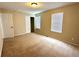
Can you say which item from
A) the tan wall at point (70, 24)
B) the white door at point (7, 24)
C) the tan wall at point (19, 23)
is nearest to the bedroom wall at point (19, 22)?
the tan wall at point (19, 23)

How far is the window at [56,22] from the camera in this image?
195 inches

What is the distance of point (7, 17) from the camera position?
5605 mm

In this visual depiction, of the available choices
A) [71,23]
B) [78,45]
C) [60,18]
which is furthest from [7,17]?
[78,45]

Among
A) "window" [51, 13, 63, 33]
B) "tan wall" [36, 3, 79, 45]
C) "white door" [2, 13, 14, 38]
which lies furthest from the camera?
"white door" [2, 13, 14, 38]

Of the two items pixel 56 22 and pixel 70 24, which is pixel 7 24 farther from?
pixel 70 24

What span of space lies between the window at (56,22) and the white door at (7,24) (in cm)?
295

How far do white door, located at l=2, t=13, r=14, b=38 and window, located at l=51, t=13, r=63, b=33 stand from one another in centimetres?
295

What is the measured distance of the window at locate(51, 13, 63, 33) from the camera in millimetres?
4949

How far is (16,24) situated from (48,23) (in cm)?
259

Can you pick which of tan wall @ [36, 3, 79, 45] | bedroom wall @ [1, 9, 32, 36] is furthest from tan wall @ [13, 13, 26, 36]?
tan wall @ [36, 3, 79, 45]

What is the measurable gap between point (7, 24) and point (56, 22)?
338cm

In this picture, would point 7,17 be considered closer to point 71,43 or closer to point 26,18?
point 26,18

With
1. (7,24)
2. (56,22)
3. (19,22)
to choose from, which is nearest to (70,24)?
(56,22)

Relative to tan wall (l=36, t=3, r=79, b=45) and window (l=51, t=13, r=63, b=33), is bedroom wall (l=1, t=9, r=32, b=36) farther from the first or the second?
tan wall (l=36, t=3, r=79, b=45)
